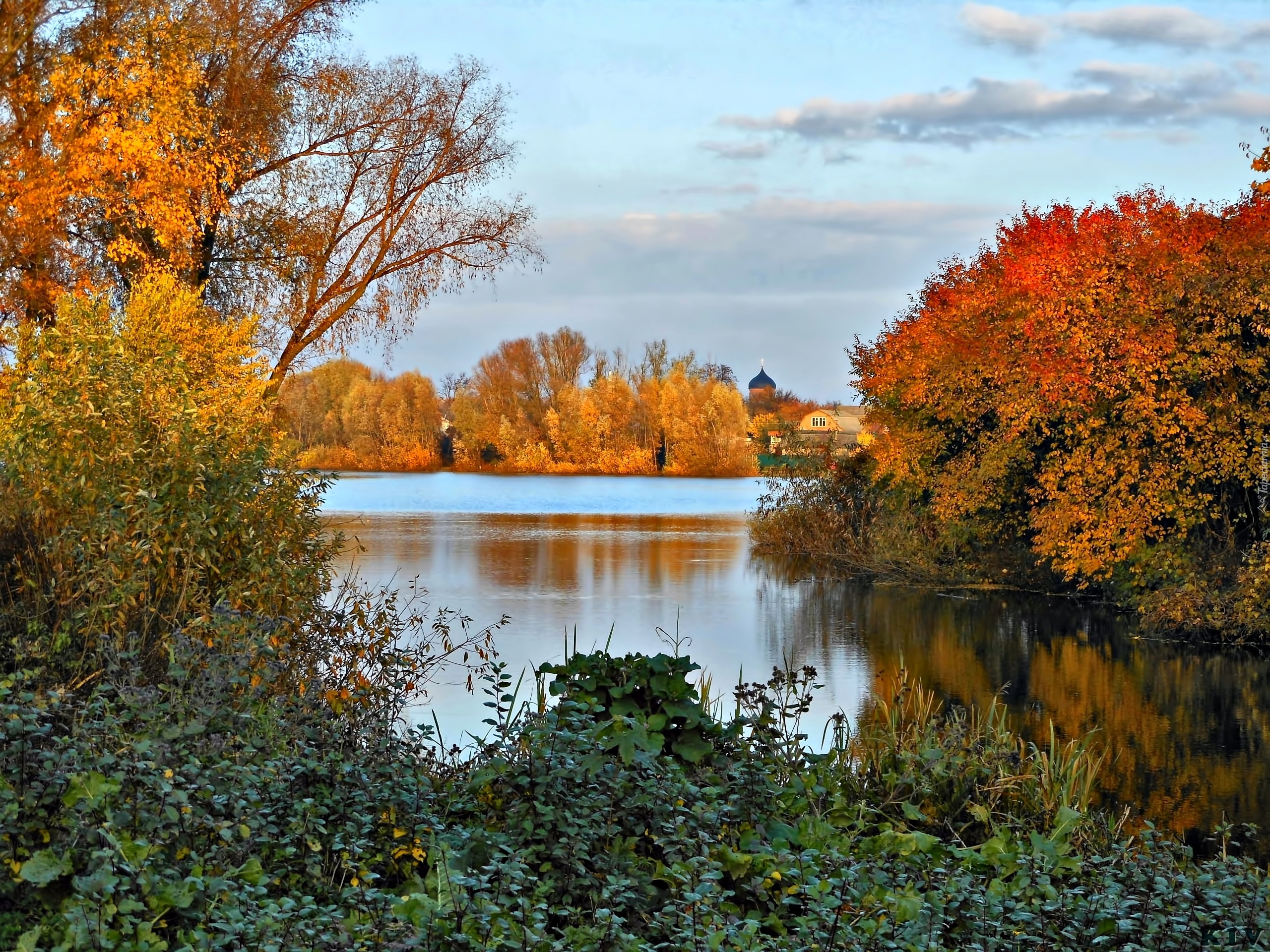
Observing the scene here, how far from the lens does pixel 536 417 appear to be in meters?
89.4

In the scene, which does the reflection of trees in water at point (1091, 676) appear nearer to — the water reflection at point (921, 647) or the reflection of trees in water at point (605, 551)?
the water reflection at point (921, 647)

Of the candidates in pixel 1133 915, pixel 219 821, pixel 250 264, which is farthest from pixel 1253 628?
pixel 250 264

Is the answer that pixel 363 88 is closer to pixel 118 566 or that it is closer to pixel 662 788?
pixel 118 566

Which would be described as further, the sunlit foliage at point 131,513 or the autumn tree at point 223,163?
the autumn tree at point 223,163

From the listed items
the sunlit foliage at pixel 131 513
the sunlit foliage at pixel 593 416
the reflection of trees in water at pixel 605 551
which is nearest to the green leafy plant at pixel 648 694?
the sunlit foliage at pixel 131 513

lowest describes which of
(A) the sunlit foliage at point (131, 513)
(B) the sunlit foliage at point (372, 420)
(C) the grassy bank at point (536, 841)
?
(C) the grassy bank at point (536, 841)

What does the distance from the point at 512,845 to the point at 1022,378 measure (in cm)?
1454

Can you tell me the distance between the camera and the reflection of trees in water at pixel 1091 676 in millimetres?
9383

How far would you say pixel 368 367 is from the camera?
305 ft

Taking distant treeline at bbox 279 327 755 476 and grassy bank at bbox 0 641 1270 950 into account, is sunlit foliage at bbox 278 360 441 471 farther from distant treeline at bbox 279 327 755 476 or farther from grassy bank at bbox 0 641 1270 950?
grassy bank at bbox 0 641 1270 950

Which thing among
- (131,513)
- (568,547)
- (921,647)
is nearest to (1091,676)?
(921,647)

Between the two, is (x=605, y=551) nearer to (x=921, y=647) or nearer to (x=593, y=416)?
(x=921, y=647)

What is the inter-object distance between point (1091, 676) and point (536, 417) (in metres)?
77.0

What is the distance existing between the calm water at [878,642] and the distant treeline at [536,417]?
5021 cm
